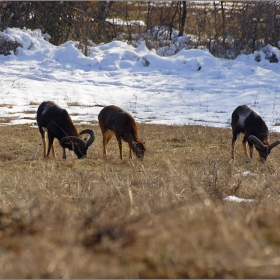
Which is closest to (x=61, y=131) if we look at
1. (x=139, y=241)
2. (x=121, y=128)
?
(x=121, y=128)

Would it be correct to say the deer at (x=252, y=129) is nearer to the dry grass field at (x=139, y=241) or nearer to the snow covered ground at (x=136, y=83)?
the snow covered ground at (x=136, y=83)

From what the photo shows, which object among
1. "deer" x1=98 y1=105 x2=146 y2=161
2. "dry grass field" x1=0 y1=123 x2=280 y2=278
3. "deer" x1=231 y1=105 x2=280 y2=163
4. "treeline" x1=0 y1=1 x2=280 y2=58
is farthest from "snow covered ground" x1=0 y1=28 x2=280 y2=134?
"dry grass field" x1=0 y1=123 x2=280 y2=278

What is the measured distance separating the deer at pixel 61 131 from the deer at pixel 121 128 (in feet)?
2.01

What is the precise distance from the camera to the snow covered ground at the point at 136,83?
20.9 m

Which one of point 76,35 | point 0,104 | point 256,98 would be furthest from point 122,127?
point 76,35

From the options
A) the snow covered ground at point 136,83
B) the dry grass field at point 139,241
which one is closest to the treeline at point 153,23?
the snow covered ground at point 136,83

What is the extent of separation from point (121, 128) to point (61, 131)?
1.52 meters

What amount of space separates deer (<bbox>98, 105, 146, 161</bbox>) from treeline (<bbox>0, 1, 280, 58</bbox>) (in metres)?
16.6

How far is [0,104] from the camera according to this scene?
20453 millimetres

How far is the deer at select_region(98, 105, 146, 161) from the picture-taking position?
12516 mm

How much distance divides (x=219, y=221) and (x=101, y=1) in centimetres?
3193

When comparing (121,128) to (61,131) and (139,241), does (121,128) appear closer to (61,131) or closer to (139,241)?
(61,131)

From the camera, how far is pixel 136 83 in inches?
1026

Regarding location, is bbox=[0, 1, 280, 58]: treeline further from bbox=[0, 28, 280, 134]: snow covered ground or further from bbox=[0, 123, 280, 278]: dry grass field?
bbox=[0, 123, 280, 278]: dry grass field
